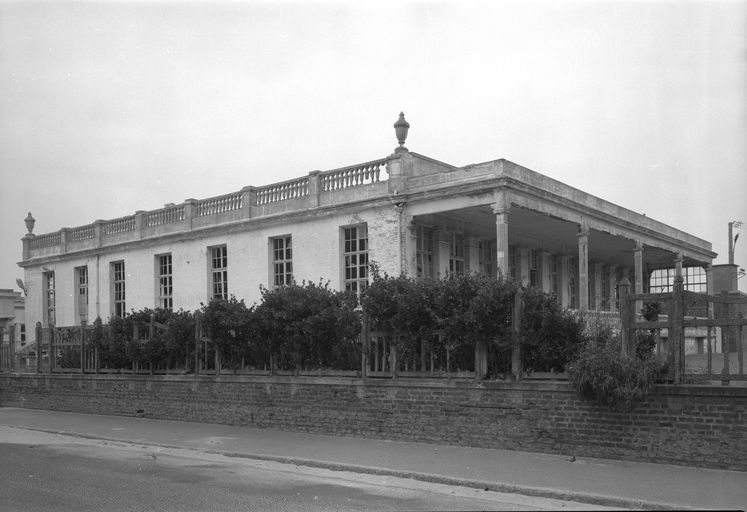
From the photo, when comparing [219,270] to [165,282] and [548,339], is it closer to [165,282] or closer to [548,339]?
[165,282]

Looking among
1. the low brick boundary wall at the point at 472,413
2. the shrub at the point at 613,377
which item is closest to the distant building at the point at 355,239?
the low brick boundary wall at the point at 472,413

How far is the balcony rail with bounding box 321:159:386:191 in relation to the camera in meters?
22.0

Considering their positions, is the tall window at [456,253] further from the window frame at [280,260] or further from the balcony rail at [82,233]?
the balcony rail at [82,233]

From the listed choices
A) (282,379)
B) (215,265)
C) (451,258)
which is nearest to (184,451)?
(282,379)

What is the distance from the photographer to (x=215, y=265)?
27078 millimetres

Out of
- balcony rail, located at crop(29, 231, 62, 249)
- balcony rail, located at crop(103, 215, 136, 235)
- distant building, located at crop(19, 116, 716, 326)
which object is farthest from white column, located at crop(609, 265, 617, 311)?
balcony rail, located at crop(29, 231, 62, 249)

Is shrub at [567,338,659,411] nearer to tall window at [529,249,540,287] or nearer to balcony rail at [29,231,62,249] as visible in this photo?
tall window at [529,249,540,287]

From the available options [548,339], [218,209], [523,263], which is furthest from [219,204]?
[548,339]

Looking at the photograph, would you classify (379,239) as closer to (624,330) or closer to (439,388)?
(439,388)

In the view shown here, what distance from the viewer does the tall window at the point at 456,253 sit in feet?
78.3

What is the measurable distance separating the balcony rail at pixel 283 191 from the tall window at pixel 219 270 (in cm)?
254

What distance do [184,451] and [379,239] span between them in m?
9.56

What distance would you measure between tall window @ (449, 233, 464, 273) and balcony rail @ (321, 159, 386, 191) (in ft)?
11.4

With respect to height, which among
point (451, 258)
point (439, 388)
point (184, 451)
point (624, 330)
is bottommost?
point (184, 451)
